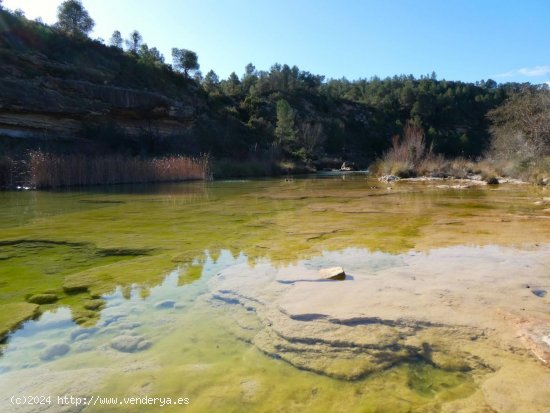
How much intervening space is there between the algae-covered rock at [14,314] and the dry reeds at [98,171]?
45.5ft

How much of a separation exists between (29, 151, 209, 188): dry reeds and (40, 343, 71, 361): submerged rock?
48.0ft

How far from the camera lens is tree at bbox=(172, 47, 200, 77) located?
4516 centimetres

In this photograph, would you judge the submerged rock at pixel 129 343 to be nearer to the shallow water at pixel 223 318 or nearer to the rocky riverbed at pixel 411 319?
the shallow water at pixel 223 318

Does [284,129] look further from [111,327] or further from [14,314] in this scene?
[111,327]

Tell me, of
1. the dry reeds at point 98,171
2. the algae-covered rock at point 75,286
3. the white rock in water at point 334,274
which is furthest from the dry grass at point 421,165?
the algae-covered rock at point 75,286

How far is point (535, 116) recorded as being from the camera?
15.7 metres

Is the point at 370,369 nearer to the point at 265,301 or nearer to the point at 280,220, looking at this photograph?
the point at 265,301

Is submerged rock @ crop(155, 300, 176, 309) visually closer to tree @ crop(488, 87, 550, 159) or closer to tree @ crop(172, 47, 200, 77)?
tree @ crop(488, 87, 550, 159)

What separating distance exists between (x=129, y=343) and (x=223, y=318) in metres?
0.50

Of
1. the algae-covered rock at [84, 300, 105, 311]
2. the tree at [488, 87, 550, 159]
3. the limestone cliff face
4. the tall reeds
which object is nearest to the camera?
the algae-covered rock at [84, 300, 105, 311]

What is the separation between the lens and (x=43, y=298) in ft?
8.89

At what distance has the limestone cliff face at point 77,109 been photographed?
21.7 metres

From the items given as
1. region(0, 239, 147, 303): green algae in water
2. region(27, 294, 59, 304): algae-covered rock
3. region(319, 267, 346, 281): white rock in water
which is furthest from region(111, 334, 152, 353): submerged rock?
A: region(319, 267, 346, 281): white rock in water

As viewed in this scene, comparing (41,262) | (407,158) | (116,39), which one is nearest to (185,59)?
(116,39)
